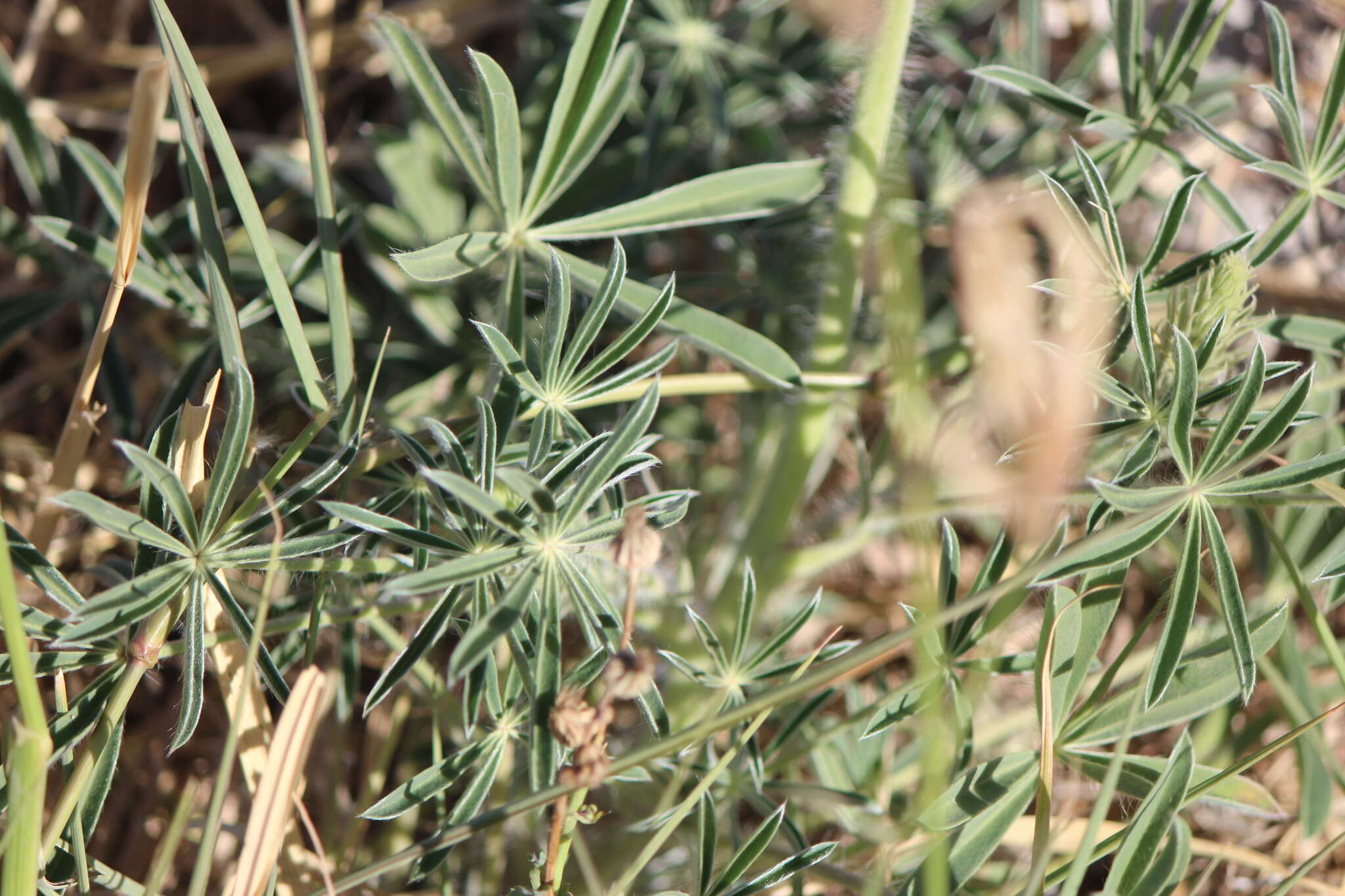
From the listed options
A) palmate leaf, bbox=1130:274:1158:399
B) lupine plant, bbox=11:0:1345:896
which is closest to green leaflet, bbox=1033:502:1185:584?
lupine plant, bbox=11:0:1345:896

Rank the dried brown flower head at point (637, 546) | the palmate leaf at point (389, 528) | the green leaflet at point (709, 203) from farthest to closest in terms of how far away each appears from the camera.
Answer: the green leaflet at point (709, 203) → the palmate leaf at point (389, 528) → the dried brown flower head at point (637, 546)

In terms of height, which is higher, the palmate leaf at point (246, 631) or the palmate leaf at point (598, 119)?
the palmate leaf at point (598, 119)

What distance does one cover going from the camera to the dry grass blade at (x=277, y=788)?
34.7 inches

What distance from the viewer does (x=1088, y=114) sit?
1.17 m

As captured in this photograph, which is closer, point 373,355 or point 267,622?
point 267,622

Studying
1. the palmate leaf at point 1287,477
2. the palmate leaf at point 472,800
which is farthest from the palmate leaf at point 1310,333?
the palmate leaf at point 472,800

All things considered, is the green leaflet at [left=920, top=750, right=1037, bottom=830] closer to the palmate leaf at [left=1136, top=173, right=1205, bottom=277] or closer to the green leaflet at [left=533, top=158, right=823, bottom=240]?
the palmate leaf at [left=1136, top=173, right=1205, bottom=277]

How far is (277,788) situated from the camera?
0.91 meters

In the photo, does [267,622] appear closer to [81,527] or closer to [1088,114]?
[81,527]

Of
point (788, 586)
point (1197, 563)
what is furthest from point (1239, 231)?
point (788, 586)

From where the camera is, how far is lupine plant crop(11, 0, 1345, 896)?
35.9 inches

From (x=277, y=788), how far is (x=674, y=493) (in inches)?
17.6

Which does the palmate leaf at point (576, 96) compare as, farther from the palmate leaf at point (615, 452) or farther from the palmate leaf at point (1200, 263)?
the palmate leaf at point (1200, 263)

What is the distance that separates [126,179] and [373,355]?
1.51ft
